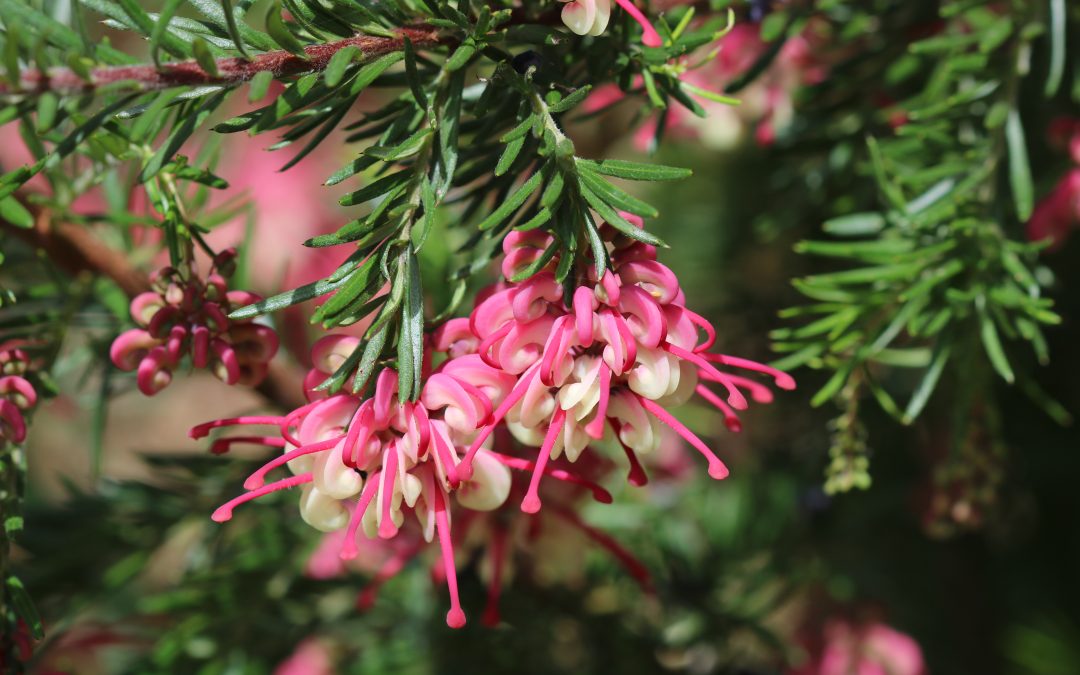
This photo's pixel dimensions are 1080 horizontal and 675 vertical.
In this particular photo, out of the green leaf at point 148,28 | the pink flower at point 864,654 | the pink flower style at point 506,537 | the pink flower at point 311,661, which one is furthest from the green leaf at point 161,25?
the pink flower at point 864,654

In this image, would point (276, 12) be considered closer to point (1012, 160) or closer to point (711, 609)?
point (1012, 160)

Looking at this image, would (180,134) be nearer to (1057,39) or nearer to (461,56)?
(461,56)

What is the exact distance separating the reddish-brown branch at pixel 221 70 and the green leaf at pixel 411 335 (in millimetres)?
62

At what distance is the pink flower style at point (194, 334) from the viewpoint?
1.06 ft

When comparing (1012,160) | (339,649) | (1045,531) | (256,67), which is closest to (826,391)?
(1012,160)

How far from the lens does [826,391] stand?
14.8 inches

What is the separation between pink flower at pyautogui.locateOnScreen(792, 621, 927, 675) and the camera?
0.61 m

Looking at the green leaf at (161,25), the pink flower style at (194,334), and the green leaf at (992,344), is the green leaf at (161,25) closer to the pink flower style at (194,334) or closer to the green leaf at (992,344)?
the pink flower style at (194,334)

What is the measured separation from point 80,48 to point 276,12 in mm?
53

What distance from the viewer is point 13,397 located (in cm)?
33

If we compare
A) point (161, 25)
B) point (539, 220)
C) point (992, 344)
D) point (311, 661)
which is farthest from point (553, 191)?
A: point (311, 661)

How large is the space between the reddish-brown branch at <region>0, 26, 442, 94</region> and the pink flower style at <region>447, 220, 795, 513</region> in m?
0.07

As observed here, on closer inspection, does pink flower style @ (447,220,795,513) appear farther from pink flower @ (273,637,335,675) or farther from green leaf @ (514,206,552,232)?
pink flower @ (273,637,335,675)

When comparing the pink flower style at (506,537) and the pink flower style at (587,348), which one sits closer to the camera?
the pink flower style at (587,348)
